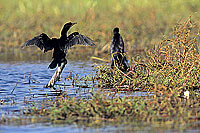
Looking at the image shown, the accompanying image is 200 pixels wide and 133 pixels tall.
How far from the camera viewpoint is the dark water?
6.33 m

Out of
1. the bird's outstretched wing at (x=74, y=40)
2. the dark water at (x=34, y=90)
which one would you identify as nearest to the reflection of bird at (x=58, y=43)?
the bird's outstretched wing at (x=74, y=40)

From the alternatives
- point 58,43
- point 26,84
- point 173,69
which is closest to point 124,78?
point 173,69

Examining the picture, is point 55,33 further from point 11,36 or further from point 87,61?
point 87,61

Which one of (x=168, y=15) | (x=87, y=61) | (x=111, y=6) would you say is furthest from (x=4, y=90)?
(x=111, y=6)

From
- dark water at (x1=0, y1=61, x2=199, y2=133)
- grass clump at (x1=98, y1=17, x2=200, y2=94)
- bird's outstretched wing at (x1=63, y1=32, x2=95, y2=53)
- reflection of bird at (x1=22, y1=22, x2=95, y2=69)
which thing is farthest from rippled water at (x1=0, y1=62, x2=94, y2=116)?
grass clump at (x1=98, y1=17, x2=200, y2=94)

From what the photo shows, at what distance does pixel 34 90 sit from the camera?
378 inches

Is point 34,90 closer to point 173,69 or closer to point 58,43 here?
point 58,43

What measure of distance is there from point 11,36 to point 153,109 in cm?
1147

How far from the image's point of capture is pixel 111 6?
22266 millimetres

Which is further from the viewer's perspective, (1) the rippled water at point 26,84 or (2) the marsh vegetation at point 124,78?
(1) the rippled water at point 26,84

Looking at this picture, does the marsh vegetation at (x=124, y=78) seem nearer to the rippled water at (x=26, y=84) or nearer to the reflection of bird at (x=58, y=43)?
the rippled water at (x=26, y=84)

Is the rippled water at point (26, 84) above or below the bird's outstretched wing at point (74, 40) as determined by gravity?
below

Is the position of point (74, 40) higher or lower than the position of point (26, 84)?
higher

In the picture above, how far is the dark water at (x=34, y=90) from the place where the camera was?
6.33 m
